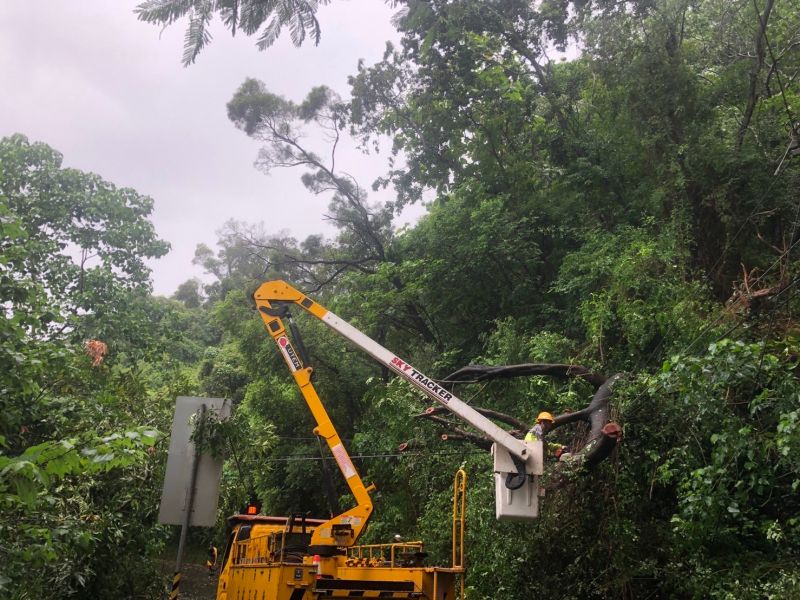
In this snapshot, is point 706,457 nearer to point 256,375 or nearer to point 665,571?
point 665,571

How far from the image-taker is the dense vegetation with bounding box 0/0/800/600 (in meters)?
7.94

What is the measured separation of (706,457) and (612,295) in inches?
156

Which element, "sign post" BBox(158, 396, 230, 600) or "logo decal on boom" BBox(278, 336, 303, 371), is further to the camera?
"logo decal on boom" BBox(278, 336, 303, 371)

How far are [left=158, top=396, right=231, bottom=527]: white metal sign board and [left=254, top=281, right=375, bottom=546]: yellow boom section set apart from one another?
6.20 feet

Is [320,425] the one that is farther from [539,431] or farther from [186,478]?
[539,431]

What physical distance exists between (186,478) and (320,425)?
2.78m

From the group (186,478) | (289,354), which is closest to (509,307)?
(289,354)

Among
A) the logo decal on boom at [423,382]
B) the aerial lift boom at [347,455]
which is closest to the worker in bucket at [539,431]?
the aerial lift boom at [347,455]

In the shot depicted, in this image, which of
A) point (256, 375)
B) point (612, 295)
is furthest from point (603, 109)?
point (256, 375)

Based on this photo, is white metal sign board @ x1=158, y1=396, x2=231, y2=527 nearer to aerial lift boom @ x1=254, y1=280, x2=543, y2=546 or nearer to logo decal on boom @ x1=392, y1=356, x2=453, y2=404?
aerial lift boom @ x1=254, y1=280, x2=543, y2=546

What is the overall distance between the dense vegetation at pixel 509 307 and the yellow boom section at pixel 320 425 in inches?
46.8

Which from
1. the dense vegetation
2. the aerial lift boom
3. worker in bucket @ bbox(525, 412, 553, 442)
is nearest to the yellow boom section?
the aerial lift boom

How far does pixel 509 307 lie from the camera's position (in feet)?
56.8

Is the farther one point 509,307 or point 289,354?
point 509,307
